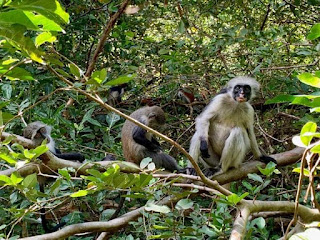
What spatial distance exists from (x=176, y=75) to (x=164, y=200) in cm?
263

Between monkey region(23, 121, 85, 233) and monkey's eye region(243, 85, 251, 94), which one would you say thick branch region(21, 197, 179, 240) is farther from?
monkey's eye region(243, 85, 251, 94)

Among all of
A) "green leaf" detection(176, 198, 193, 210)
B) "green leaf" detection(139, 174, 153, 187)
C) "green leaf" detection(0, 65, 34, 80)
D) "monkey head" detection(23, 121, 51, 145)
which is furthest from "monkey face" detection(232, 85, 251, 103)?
"green leaf" detection(0, 65, 34, 80)

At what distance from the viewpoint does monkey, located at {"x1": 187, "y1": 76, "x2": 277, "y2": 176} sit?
19.6 ft

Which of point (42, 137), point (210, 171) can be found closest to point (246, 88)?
point (210, 171)

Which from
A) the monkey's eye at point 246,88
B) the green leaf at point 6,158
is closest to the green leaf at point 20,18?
the green leaf at point 6,158

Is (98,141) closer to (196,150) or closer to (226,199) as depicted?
(196,150)

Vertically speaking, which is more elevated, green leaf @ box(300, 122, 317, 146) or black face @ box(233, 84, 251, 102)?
green leaf @ box(300, 122, 317, 146)

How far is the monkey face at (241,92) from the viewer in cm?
593

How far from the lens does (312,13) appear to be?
287 inches

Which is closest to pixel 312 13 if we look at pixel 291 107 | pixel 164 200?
pixel 291 107

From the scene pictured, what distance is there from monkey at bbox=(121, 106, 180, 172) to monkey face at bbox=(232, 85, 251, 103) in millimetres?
1133

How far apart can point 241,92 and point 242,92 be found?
0.01 m

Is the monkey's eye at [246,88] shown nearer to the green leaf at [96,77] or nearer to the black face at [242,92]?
the black face at [242,92]

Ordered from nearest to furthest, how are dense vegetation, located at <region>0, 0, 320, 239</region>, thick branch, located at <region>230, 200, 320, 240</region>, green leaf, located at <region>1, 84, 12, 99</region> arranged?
1. thick branch, located at <region>230, 200, 320, 240</region>
2. dense vegetation, located at <region>0, 0, 320, 239</region>
3. green leaf, located at <region>1, 84, 12, 99</region>
